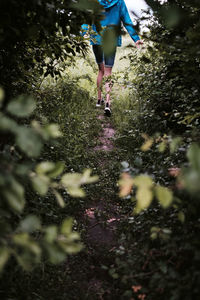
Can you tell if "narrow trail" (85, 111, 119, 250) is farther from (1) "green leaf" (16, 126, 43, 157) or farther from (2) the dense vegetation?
(1) "green leaf" (16, 126, 43, 157)

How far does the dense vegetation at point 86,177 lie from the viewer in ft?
2.80

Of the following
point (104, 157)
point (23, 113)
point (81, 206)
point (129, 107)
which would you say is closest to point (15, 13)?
point (23, 113)

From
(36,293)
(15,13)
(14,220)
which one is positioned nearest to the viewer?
(15,13)

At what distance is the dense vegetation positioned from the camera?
85 centimetres

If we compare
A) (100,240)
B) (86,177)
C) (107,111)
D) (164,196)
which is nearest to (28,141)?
(86,177)

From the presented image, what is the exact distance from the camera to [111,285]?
6.60ft

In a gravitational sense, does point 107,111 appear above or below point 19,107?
above

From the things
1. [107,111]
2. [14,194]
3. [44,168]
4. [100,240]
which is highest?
[107,111]

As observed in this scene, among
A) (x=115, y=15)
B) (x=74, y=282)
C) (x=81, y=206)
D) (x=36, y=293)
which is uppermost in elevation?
(x=115, y=15)

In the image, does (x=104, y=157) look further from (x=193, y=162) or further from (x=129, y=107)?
(x=193, y=162)

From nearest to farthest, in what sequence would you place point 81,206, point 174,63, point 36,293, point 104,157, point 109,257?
point 36,293 < point 109,257 < point 81,206 < point 174,63 < point 104,157

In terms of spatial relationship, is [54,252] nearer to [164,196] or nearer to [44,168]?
[44,168]

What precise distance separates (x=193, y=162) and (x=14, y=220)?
130 centimetres

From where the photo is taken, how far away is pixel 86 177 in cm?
100
